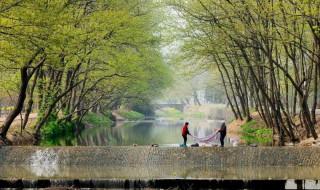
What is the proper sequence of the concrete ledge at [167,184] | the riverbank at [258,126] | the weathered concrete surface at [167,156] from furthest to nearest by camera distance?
the riverbank at [258,126], the weathered concrete surface at [167,156], the concrete ledge at [167,184]

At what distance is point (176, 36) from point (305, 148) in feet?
58.7

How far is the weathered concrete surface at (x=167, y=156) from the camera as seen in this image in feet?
75.9

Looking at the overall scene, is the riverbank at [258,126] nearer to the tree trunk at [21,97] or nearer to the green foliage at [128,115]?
the tree trunk at [21,97]

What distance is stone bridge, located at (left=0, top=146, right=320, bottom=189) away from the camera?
752 inches

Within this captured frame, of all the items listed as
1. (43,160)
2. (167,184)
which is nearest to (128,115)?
(43,160)

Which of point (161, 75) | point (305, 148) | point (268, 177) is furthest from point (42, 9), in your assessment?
point (161, 75)

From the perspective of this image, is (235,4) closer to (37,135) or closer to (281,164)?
(281,164)

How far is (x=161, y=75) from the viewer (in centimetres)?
5816

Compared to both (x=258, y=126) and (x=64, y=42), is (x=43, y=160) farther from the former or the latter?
(x=258, y=126)

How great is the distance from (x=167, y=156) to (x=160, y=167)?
90cm

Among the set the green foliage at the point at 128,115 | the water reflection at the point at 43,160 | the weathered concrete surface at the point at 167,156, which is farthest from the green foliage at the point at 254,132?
the green foliage at the point at 128,115

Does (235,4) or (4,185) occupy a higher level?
(235,4)

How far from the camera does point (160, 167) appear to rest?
23297 millimetres

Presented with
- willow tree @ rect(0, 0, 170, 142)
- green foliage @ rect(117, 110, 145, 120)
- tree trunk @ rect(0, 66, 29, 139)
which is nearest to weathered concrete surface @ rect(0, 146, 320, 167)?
tree trunk @ rect(0, 66, 29, 139)
